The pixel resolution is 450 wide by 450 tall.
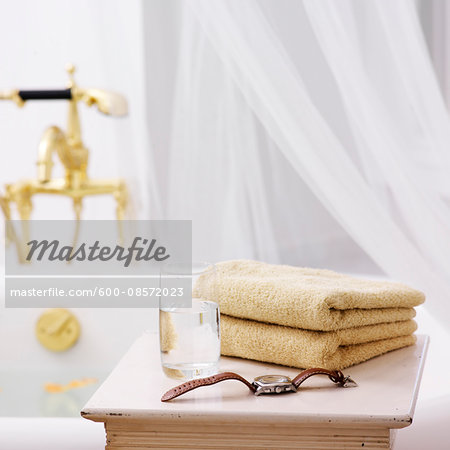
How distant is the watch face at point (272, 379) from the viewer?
2.05ft

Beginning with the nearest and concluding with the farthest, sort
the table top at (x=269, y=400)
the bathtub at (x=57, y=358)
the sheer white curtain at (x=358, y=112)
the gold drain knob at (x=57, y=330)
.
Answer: the table top at (x=269, y=400), the sheer white curtain at (x=358, y=112), the bathtub at (x=57, y=358), the gold drain knob at (x=57, y=330)

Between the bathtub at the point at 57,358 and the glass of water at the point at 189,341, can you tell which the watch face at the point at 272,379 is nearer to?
the glass of water at the point at 189,341

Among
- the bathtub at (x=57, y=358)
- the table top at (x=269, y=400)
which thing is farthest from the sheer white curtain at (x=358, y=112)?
the bathtub at (x=57, y=358)

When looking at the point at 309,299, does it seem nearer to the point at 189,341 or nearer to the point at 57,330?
the point at 189,341

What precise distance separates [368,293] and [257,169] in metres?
0.77

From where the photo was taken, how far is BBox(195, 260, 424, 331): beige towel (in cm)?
68

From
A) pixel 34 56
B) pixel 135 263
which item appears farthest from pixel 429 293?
pixel 34 56

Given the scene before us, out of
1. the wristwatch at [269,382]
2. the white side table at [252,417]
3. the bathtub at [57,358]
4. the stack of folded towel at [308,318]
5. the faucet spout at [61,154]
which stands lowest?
the bathtub at [57,358]

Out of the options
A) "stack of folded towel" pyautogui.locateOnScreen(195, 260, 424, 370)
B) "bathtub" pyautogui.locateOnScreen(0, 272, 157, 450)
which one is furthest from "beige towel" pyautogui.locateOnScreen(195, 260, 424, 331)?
"bathtub" pyautogui.locateOnScreen(0, 272, 157, 450)

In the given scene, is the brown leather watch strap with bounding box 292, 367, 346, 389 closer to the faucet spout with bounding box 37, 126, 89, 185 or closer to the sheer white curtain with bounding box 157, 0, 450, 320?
the sheer white curtain with bounding box 157, 0, 450, 320

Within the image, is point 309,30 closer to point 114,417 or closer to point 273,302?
point 273,302

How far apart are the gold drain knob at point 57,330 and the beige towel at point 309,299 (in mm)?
742

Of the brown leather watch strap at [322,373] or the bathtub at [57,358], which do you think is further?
the bathtub at [57,358]

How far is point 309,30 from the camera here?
3.84 feet
